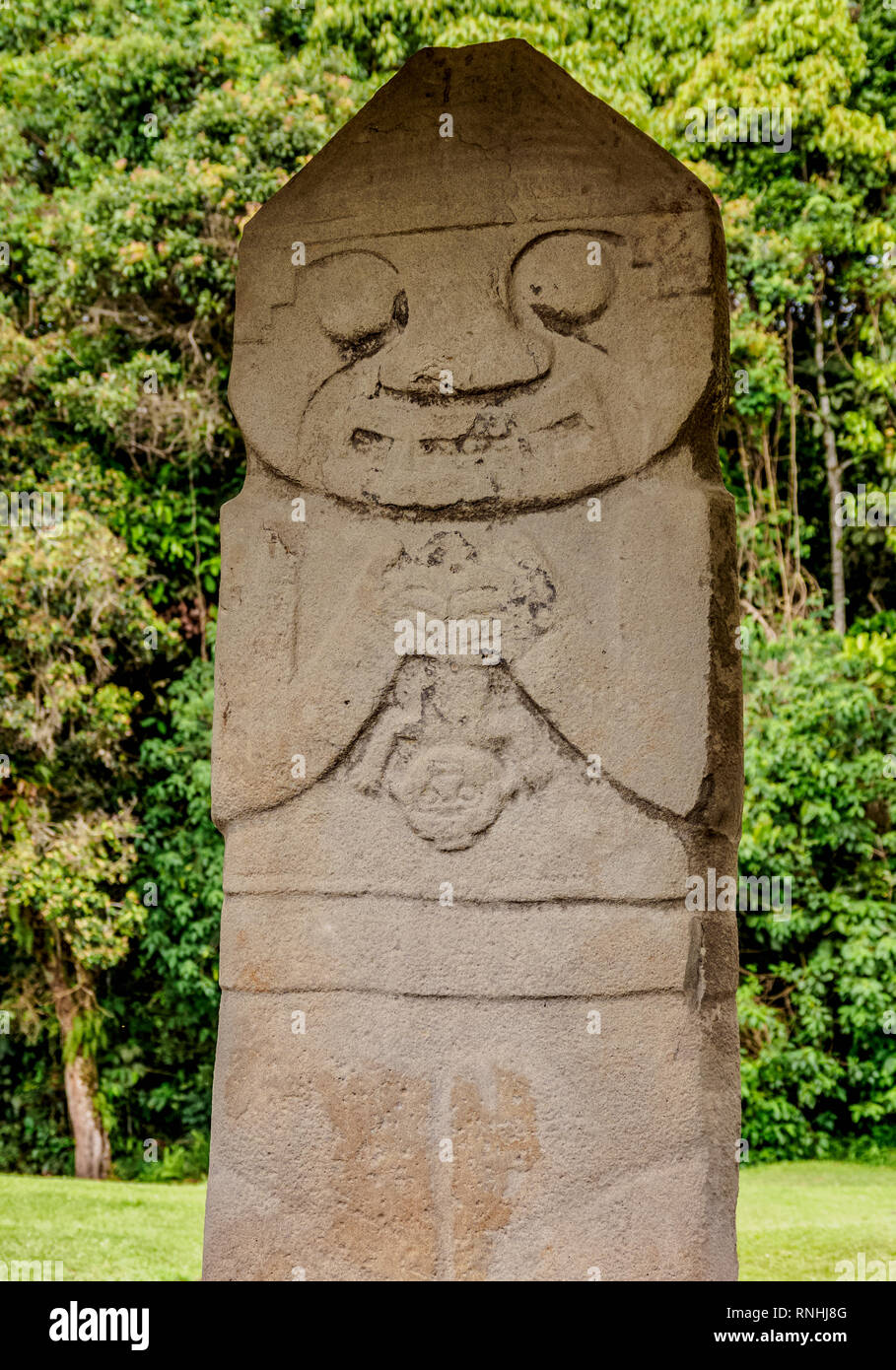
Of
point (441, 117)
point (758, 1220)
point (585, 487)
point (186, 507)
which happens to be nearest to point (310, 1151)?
point (585, 487)

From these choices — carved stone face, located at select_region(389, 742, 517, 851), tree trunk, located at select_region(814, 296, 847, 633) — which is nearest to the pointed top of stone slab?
carved stone face, located at select_region(389, 742, 517, 851)

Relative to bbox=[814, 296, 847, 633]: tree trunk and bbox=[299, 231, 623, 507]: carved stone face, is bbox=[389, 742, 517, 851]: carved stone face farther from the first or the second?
bbox=[814, 296, 847, 633]: tree trunk

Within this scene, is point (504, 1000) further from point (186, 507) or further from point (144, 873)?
point (186, 507)

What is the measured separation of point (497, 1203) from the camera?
2.25 metres

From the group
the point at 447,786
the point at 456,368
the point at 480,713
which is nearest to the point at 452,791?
the point at 447,786

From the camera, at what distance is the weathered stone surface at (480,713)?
2.25 meters

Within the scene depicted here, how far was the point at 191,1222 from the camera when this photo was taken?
5992 millimetres

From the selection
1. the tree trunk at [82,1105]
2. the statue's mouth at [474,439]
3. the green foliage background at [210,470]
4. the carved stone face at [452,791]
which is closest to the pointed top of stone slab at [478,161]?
the statue's mouth at [474,439]

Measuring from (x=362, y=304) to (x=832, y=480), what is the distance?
671cm

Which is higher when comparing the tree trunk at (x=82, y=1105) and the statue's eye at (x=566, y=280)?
the statue's eye at (x=566, y=280)

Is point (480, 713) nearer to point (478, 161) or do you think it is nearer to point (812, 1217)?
point (478, 161)

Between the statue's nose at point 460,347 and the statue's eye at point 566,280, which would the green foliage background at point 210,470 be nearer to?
the statue's nose at point 460,347

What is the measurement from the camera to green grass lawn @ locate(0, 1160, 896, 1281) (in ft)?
17.0

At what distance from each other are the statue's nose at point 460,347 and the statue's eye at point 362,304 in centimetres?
3
